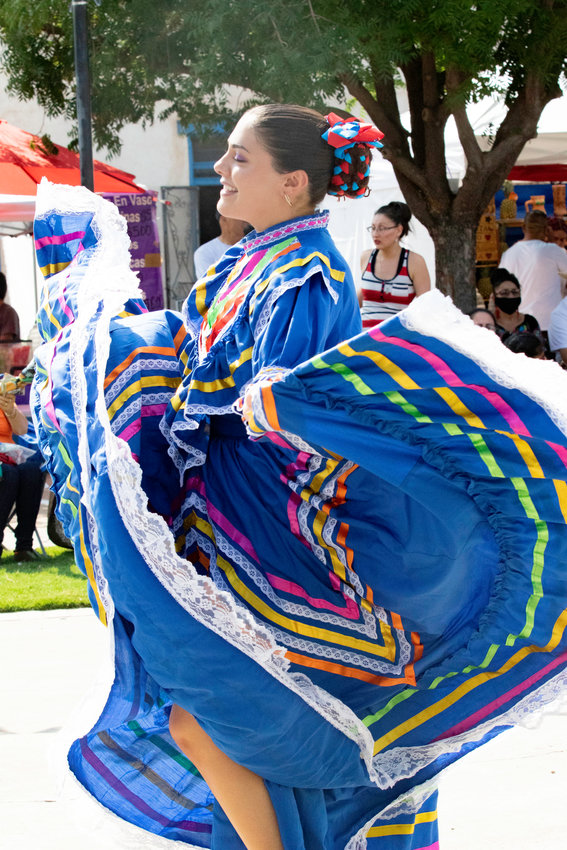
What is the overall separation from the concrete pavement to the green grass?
72cm

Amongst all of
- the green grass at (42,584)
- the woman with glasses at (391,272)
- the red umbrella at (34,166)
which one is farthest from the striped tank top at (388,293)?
the red umbrella at (34,166)

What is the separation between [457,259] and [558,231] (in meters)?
2.34

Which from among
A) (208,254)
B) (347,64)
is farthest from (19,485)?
(347,64)

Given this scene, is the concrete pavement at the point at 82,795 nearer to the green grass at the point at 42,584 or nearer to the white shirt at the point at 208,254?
the green grass at the point at 42,584

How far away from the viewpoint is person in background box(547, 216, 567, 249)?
943cm

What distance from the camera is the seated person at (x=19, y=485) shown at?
5.51 meters

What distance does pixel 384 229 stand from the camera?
5.66m

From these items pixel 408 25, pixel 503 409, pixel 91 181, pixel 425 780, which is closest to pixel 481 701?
pixel 425 780

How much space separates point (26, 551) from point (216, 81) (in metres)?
3.03

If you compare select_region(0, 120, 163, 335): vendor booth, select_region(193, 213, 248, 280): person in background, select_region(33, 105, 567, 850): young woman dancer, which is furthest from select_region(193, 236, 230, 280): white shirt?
select_region(33, 105, 567, 850): young woman dancer

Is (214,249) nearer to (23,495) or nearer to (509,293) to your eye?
(23,495)

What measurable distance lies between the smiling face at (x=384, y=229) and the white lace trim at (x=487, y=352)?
13.8 ft

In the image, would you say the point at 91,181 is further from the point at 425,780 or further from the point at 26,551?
the point at 425,780

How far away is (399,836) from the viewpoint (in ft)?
7.01
